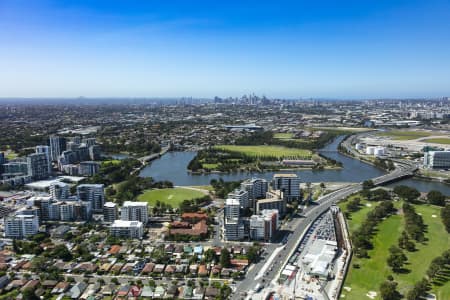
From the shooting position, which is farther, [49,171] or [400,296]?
[49,171]

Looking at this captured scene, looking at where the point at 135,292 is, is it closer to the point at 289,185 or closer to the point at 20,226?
the point at 20,226

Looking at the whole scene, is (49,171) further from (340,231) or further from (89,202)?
(340,231)

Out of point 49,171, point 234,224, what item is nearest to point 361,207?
point 234,224

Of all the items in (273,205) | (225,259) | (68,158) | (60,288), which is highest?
(68,158)

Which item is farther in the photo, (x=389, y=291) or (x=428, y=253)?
(x=428, y=253)

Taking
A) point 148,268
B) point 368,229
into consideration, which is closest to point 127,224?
point 148,268

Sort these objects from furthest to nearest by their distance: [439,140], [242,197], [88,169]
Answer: [439,140]
[88,169]
[242,197]
